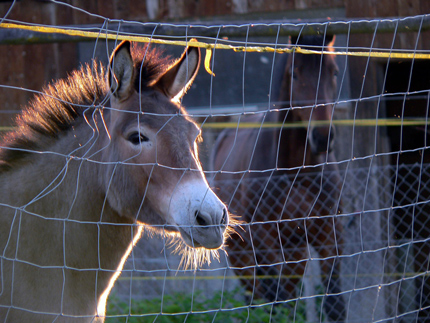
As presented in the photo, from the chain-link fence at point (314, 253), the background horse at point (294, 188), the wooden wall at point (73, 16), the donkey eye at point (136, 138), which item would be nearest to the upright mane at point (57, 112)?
the donkey eye at point (136, 138)

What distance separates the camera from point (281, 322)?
363 centimetres

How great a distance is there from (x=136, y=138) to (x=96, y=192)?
34 centimetres

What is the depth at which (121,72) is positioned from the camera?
7.25ft

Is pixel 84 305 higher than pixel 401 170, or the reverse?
pixel 84 305

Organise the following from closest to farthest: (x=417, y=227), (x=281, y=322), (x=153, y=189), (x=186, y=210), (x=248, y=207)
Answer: (x=186, y=210), (x=153, y=189), (x=281, y=322), (x=248, y=207), (x=417, y=227)

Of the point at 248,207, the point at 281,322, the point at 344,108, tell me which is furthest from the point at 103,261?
the point at 344,108

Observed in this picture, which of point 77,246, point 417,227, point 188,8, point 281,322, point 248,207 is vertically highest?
point 188,8

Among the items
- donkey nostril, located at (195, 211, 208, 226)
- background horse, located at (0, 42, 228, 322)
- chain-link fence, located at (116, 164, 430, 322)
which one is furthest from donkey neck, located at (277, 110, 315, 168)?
donkey nostril, located at (195, 211, 208, 226)

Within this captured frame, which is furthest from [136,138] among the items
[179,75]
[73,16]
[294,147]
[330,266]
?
[73,16]

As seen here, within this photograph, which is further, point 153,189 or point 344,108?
point 344,108

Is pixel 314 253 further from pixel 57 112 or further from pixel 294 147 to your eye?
pixel 57 112

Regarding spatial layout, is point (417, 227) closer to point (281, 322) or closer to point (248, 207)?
point (248, 207)

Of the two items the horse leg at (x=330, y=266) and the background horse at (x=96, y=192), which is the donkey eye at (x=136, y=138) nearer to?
the background horse at (x=96, y=192)

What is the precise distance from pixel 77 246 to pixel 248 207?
239 cm
